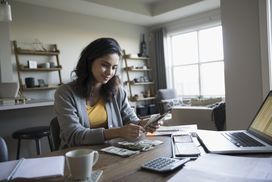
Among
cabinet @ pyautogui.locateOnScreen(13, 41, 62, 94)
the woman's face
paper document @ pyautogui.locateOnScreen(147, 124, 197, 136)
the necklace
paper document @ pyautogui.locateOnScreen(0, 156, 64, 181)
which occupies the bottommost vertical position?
paper document @ pyautogui.locateOnScreen(147, 124, 197, 136)

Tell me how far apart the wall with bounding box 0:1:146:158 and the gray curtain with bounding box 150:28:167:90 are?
681mm

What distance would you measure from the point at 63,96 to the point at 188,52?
14.2 feet

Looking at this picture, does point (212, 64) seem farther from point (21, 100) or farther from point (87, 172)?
point (87, 172)

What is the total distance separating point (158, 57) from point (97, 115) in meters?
4.15

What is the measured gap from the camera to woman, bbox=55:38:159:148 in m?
1.17

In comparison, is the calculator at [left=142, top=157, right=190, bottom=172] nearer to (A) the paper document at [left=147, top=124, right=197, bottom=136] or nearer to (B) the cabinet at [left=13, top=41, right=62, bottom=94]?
(A) the paper document at [left=147, top=124, right=197, bottom=136]

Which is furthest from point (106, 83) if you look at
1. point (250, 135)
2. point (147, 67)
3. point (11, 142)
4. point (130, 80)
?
point (147, 67)

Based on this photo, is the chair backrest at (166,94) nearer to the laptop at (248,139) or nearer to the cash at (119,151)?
the laptop at (248,139)

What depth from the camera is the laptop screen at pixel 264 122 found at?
101cm

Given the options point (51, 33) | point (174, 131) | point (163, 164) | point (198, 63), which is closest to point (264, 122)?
point (174, 131)

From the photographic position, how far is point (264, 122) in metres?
1.08

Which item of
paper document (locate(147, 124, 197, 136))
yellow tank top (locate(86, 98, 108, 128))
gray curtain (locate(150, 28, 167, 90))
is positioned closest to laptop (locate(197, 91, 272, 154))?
paper document (locate(147, 124, 197, 136))

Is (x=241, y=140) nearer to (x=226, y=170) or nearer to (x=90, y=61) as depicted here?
(x=226, y=170)

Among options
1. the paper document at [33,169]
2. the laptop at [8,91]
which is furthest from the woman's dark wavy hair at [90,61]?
the laptop at [8,91]
